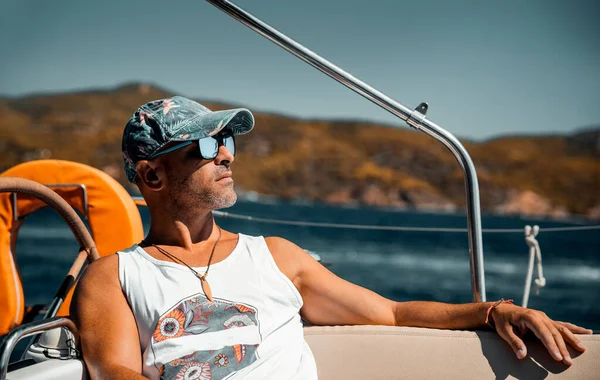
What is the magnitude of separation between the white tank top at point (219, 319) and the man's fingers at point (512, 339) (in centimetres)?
48

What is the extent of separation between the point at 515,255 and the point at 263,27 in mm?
32567

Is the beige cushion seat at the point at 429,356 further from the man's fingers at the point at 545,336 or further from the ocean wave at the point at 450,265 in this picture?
the ocean wave at the point at 450,265

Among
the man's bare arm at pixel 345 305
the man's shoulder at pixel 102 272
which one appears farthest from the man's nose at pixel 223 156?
the man's shoulder at pixel 102 272

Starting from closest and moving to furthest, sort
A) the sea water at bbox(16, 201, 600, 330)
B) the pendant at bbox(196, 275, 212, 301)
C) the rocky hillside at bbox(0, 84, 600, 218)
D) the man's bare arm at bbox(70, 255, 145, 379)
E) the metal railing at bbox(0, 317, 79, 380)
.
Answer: the metal railing at bbox(0, 317, 79, 380)
the man's bare arm at bbox(70, 255, 145, 379)
the pendant at bbox(196, 275, 212, 301)
the sea water at bbox(16, 201, 600, 330)
the rocky hillside at bbox(0, 84, 600, 218)

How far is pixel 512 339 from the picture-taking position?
4.62ft

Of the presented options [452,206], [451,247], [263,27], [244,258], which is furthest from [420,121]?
[452,206]

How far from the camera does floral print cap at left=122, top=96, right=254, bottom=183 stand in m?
1.49

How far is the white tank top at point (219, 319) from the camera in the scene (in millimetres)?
1379

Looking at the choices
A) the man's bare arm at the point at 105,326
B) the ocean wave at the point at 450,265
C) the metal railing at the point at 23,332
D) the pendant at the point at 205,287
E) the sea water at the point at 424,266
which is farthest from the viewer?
the ocean wave at the point at 450,265

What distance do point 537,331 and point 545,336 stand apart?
0.02 meters

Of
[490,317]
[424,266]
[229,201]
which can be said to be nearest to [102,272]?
[229,201]

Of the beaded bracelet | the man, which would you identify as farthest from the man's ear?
the beaded bracelet

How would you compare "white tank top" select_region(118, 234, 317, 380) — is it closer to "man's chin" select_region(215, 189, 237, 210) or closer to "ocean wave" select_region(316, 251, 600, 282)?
"man's chin" select_region(215, 189, 237, 210)

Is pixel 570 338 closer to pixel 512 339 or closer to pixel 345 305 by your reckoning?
pixel 512 339
